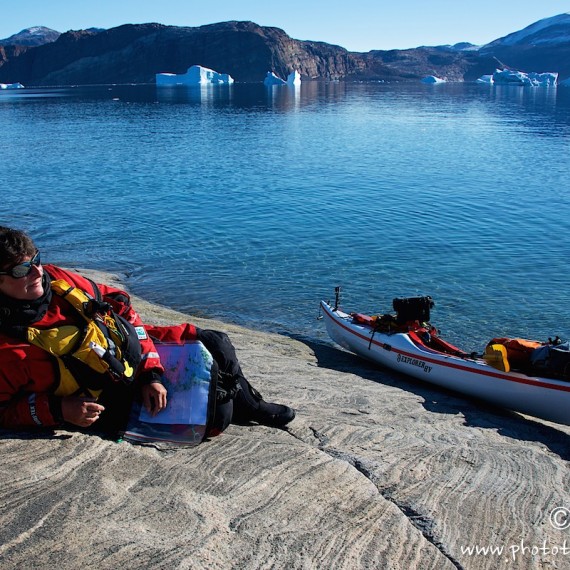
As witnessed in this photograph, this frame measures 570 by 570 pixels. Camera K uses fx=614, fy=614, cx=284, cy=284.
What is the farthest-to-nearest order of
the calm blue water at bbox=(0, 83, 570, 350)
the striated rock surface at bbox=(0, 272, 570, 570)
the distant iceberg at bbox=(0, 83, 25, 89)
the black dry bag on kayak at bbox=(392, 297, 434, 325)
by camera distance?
the distant iceberg at bbox=(0, 83, 25, 89), the calm blue water at bbox=(0, 83, 570, 350), the black dry bag on kayak at bbox=(392, 297, 434, 325), the striated rock surface at bbox=(0, 272, 570, 570)

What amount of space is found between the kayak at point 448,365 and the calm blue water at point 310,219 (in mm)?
1941

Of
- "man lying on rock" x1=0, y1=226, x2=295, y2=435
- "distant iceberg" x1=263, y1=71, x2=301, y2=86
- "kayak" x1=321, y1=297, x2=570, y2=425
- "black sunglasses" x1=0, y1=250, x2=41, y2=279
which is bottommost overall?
"kayak" x1=321, y1=297, x2=570, y2=425

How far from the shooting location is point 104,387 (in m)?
4.12

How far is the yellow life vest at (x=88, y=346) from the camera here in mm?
3801

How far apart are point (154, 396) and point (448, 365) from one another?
17.8 ft

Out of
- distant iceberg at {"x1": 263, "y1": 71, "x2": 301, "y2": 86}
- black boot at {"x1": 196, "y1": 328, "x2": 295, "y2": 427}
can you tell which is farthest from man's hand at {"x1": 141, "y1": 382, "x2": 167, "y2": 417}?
distant iceberg at {"x1": 263, "y1": 71, "x2": 301, "y2": 86}

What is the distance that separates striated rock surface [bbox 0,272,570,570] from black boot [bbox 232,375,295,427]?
0.09 meters

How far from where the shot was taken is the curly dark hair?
11.8 feet

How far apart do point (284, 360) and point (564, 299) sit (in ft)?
27.2

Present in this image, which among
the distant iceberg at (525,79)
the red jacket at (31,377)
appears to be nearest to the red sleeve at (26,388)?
the red jacket at (31,377)

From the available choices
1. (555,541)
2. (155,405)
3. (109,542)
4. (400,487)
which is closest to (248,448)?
(155,405)

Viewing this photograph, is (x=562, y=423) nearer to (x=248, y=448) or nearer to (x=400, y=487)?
(x=400, y=487)

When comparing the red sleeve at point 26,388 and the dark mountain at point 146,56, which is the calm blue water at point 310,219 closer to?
the red sleeve at point 26,388

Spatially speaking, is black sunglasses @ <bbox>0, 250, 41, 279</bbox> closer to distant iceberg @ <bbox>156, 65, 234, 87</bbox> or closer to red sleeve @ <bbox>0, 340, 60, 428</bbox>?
red sleeve @ <bbox>0, 340, 60, 428</bbox>
